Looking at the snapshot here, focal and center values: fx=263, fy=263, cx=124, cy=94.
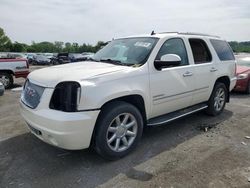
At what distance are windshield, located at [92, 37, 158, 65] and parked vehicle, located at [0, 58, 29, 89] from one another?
7.39m

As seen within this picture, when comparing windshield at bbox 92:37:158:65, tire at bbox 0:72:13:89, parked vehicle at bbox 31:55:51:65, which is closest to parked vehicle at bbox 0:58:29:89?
tire at bbox 0:72:13:89

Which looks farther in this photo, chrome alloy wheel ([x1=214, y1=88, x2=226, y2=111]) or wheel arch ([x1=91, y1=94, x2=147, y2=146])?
chrome alloy wheel ([x1=214, y1=88, x2=226, y2=111])

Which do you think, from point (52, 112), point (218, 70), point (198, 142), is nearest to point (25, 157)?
point (52, 112)

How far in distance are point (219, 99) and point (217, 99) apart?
115 mm

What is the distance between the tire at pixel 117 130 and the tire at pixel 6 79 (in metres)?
8.75

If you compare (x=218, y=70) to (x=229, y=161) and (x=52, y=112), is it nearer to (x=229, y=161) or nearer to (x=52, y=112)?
(x=229, y=161)

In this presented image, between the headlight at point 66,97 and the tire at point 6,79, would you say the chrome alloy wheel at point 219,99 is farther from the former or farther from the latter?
the tire at point 6,79

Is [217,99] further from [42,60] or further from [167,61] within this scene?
[42,60]

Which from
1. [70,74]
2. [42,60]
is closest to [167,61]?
[70,74]

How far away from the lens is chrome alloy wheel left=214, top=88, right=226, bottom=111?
5969 mm

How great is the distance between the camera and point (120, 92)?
12.1 feet

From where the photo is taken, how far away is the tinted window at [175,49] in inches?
178

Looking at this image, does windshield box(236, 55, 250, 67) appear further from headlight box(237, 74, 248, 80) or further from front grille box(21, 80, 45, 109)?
front grille box(21, 80, 45, 109)

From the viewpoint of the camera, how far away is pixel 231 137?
4762 millimetres
